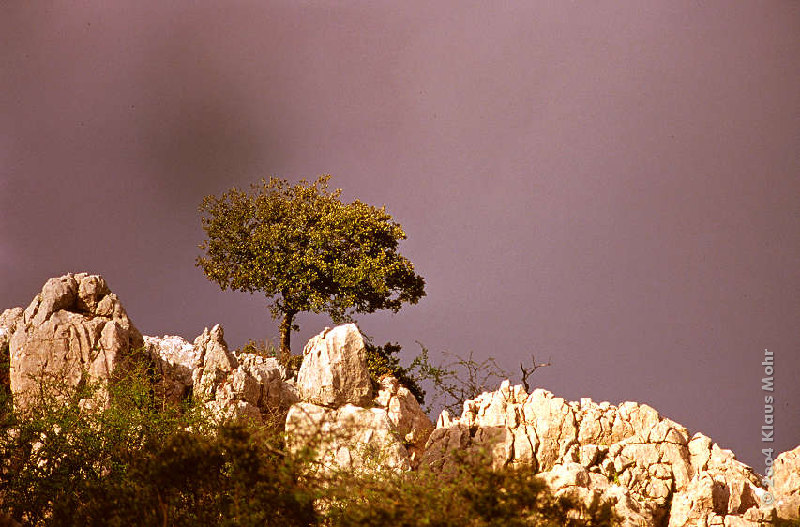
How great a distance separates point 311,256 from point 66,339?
16415 mm

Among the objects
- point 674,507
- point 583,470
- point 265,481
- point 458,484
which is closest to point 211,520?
A: point 265,481

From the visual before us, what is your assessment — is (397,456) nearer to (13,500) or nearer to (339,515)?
(339,515)

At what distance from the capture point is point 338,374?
36.9m

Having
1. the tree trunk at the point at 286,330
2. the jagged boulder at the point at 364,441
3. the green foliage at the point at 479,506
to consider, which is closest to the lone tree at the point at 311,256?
the tree trunk at the point at 286,330

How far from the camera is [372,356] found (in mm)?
43250

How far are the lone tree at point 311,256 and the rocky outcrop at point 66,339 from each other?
10757mm

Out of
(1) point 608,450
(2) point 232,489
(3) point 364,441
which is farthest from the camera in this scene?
(3) point 364,441

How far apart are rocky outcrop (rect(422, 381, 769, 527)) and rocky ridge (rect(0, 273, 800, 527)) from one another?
0.18 feet

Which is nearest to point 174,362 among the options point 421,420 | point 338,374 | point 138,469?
point 338,374

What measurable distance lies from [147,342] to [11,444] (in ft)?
49.6

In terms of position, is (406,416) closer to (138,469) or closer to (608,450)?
(608,450)

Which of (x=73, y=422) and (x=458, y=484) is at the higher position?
(x=73, y=422)

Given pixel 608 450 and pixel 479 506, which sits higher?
pixel 608 450

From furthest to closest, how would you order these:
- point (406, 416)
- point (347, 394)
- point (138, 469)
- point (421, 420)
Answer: point (421, 420)
point (406, 416)
point (347, 394)
point (138, 469)
